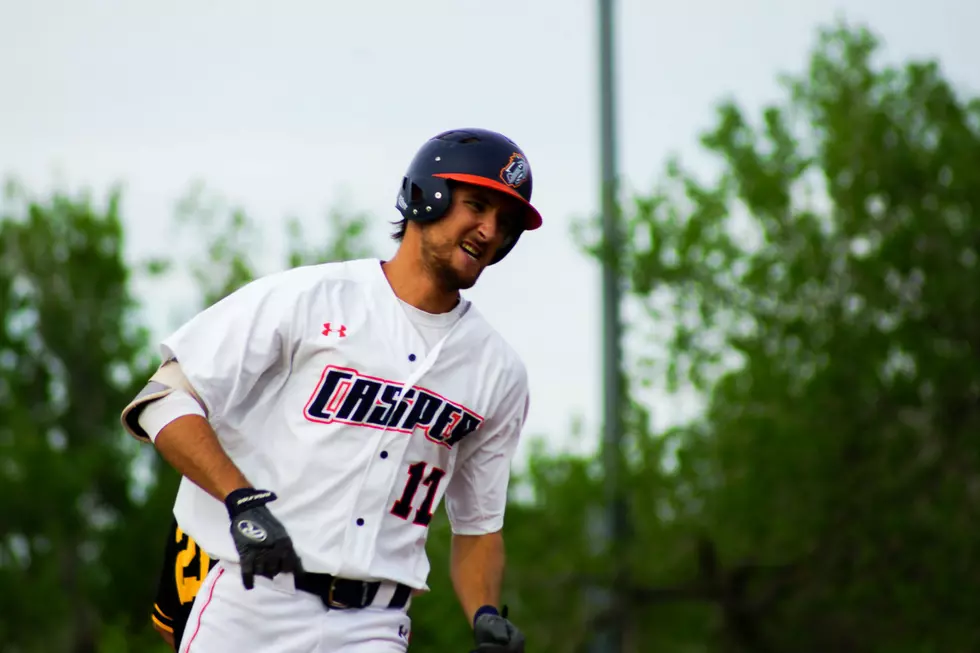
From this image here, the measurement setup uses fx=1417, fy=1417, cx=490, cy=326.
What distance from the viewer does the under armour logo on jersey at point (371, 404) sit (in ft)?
14.9

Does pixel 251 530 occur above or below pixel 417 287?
below

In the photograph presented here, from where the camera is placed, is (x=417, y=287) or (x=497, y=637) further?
(x=417, y=287)

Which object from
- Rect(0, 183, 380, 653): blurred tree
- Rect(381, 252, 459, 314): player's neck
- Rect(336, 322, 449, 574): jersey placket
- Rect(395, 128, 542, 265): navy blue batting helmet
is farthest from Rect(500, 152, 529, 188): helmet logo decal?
Rect(0, 183, 380, 653): blurred tree

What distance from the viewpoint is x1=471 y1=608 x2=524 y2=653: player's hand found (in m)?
4.59

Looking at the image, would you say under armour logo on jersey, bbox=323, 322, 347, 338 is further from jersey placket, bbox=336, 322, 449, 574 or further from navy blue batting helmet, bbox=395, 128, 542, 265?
navy blue batting helmet, bbox=395, 128, 542, 265

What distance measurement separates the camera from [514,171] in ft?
15.5

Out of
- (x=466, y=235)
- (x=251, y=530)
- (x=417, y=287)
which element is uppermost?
(x=466, y=235)

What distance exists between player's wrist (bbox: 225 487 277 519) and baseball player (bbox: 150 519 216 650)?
0.59 metres

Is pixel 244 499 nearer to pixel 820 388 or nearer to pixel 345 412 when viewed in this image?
pixel 345 412

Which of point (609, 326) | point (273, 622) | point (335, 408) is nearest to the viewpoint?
point (273, 622)

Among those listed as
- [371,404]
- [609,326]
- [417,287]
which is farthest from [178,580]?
[609,326]

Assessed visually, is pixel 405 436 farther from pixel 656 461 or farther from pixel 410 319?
pixel 656 461

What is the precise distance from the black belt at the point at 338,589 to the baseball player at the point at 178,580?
1.34ft

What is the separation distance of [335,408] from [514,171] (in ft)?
3.22
